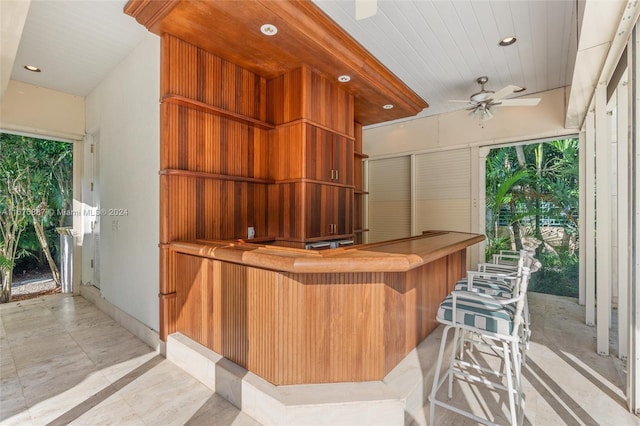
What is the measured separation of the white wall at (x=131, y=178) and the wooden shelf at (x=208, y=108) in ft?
0.70

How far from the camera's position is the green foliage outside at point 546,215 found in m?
4.89

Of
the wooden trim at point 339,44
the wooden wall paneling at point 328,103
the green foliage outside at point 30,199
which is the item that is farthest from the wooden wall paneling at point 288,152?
the green foliage outside at point 30,199

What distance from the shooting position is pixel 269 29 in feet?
7.58

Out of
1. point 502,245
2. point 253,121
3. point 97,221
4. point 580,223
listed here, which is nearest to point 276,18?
point 253,121

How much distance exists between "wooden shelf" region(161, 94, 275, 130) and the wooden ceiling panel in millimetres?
494

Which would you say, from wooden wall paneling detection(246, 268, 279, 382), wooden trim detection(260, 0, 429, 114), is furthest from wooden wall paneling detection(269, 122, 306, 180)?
wooden wall paneling detection(246, 268, 279, 382)

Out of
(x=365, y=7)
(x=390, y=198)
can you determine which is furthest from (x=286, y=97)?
(x=390, y=198)

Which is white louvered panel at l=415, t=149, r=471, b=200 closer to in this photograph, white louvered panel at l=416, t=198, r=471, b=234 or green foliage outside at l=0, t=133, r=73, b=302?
white louvered panel at l=416, t=198, r=471, b=234

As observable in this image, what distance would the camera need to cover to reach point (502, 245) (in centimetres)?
512

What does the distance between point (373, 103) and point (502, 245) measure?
3.28 m

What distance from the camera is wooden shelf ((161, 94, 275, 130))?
238cm

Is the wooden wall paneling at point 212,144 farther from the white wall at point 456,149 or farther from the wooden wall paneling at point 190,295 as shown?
the white wall at point 456,149

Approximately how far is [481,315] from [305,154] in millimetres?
2038

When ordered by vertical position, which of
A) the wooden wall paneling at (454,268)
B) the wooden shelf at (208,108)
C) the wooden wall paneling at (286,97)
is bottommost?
the wooden wall paneling at (454,268)
